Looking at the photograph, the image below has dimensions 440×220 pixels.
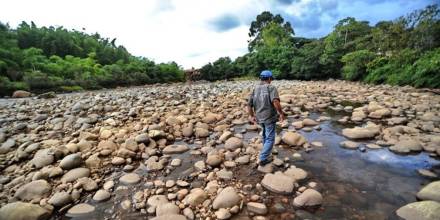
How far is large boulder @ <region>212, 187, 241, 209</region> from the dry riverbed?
1cm

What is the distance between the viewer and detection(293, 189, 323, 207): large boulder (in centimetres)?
290

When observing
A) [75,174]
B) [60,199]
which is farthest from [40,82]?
[60,199]

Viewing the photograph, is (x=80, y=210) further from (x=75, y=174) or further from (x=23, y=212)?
(x=75, y=174)

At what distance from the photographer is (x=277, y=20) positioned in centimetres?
3884

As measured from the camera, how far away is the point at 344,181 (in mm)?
3412

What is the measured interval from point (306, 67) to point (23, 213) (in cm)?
2293

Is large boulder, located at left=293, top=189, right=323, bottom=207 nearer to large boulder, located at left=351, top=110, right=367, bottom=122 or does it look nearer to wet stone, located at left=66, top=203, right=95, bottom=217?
wet stone, located at left=66, top=203, right=95, bottom=217

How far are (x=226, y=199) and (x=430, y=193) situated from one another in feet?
8.01

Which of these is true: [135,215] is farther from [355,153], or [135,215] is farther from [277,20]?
[277,20]

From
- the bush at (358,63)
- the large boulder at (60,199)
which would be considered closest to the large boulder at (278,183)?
the large boulder at (60,199)

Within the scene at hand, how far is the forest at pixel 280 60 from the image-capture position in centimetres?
1308

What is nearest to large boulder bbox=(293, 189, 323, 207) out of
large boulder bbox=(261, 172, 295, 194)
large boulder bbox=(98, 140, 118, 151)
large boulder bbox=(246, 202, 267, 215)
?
large boulder bbox=(261, 172, 295, 194)

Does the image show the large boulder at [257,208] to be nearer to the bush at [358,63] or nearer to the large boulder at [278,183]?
the large boulder at [278,183]

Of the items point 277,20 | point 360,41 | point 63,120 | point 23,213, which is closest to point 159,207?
point 23,213
